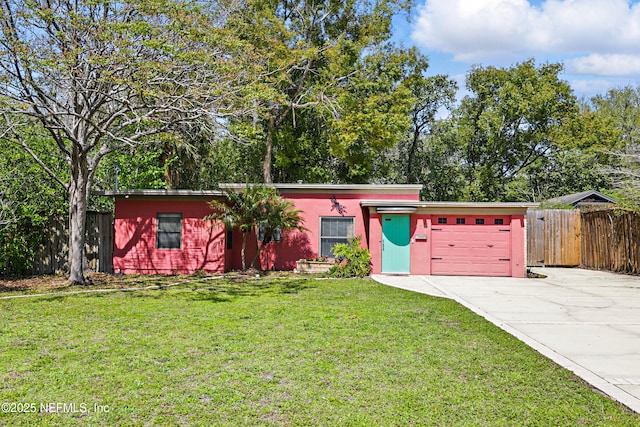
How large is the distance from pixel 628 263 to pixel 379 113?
37.2 ft

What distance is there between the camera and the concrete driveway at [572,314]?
5.47 meters

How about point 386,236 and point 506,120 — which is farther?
point 506,120

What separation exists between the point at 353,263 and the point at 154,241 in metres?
6.13

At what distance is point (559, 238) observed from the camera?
1884 cm

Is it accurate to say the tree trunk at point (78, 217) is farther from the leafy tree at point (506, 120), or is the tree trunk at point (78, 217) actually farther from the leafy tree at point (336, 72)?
the leafy tree at point (506, 120)

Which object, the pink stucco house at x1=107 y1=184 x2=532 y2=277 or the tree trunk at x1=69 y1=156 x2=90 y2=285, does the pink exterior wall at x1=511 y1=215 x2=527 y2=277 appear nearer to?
the pink stucco house at x1=107 y1=184 x2=532 y2=277

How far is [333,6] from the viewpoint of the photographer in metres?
23.7

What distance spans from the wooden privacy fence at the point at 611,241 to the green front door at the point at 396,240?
21.7ft

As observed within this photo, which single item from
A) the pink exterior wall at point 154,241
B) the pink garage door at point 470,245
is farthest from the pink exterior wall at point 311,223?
the pink exterior wall at point 154,241

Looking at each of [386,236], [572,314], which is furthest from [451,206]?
[572,314]

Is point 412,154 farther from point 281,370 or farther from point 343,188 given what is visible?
point 281,370

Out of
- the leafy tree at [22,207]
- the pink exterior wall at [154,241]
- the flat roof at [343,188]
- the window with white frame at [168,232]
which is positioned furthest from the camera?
the flat roof at [343,188]

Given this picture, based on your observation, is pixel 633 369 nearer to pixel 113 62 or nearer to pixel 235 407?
pixel 235 407

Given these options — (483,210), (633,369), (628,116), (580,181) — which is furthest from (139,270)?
(628,116)
